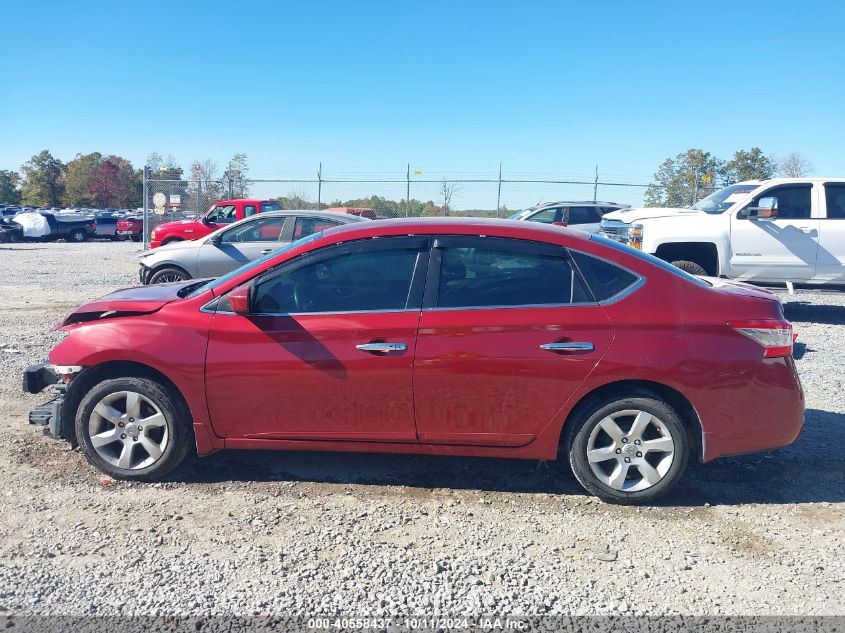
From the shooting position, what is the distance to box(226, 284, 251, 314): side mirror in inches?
171

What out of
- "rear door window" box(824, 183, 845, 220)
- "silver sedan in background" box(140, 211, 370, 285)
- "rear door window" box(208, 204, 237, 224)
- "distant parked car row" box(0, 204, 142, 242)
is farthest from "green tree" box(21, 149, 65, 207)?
"rear door window" box(824, 183, 845, 220)

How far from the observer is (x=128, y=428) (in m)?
4.50

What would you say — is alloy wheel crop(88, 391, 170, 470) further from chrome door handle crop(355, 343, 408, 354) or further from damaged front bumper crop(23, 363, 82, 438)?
chrome door handle crop(355, 343, 408, 354)

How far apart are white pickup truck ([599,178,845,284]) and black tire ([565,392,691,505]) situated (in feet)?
22.5

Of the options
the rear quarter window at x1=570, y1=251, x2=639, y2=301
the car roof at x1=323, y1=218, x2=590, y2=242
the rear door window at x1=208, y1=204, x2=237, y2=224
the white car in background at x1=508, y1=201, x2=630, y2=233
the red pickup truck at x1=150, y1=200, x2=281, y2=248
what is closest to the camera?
the rear quarter window at x1=570, y1=251, x2=639, y2=301

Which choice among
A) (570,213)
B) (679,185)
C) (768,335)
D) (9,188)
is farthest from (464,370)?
(9,188)

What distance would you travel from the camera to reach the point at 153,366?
14.5ft

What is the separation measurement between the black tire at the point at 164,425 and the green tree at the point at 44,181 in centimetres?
7194

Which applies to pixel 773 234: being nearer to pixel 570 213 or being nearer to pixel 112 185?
pixel 570 213

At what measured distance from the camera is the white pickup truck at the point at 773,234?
10633 millimetres

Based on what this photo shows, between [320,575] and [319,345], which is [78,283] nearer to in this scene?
[319,345]

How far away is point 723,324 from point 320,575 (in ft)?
8.85

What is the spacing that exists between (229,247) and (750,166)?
27.1m

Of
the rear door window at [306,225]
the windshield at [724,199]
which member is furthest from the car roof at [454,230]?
the windshield at [724,199]
